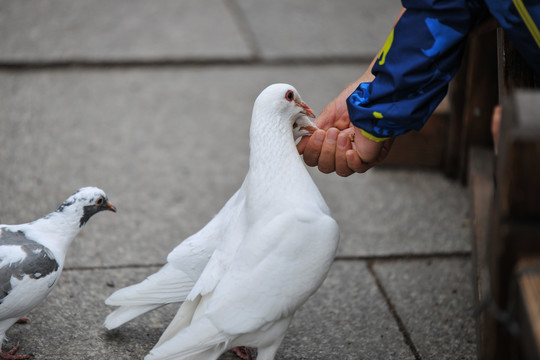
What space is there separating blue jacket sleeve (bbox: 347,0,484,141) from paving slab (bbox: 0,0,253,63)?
3312 millimetres

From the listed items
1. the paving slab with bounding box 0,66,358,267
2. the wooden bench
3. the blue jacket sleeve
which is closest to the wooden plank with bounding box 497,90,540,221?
the wooden bench

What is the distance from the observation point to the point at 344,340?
2848 millimetres

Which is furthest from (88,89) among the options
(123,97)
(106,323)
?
(106,323)

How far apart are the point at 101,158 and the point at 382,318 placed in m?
2.30

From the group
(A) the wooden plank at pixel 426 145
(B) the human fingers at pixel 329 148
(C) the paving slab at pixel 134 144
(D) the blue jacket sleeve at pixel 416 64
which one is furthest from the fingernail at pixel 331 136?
(A) the wooden plank at pixel 426 145

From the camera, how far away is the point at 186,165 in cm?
437

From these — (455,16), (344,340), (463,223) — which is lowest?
(463,223)

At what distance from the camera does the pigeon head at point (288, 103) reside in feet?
8.00

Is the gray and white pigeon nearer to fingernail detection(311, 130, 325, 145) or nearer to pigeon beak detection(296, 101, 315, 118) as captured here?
pigeon beak detection(296, 101, 315, 118)

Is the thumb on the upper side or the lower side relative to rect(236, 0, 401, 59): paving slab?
upper

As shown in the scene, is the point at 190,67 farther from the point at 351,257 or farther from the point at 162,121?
the point at 351,257

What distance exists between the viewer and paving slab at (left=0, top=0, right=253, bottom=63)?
5.54m

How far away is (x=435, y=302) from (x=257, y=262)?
1.29 metres

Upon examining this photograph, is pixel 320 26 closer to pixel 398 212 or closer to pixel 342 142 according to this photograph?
pixel 398 212
